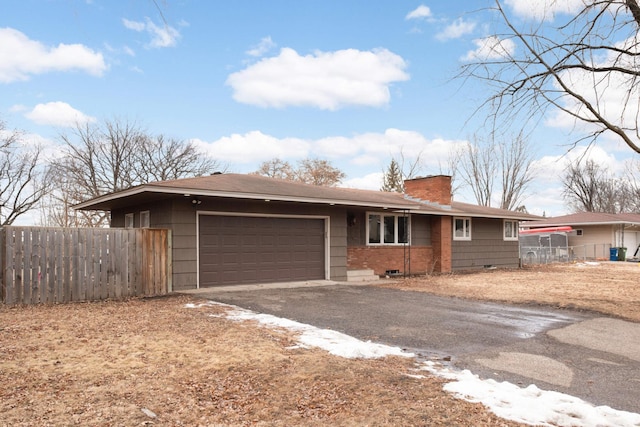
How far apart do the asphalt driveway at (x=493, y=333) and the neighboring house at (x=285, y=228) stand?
127cm

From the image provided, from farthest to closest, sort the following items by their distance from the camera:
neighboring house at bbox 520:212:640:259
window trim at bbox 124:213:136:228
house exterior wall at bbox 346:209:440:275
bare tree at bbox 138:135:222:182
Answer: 1. bare tree at bbox 138:135:222:182
2. neighboring house at bbox 520:212:640:259
3. house exterior wall at bbox 346:209:440:275
4. window trim at bbox 124:213:136:228

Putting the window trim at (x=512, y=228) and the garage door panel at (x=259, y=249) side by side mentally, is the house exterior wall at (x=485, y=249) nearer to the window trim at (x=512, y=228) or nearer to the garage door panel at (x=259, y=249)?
the window trim at (x=512, y=228)

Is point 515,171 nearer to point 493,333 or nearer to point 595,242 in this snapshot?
point 595,242

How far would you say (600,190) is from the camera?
50.6 meters

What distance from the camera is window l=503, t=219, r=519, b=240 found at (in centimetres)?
2219

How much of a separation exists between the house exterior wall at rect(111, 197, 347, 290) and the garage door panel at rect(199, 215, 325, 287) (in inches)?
10.1

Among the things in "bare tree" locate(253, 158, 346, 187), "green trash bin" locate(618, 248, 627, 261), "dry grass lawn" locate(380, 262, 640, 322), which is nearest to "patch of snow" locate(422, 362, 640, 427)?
"dry grass lawn" locate(380, 262, 640, 322)

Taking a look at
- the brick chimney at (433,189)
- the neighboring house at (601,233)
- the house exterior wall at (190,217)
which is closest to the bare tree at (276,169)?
the neighboring house at (601,233)

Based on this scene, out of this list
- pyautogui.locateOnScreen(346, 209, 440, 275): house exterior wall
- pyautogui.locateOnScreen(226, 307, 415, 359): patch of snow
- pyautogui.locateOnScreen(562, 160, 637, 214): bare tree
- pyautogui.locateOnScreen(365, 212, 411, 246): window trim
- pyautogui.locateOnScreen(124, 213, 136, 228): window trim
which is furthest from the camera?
pyautogui.locateOnScreen(562, 160, 637, 214): bare tree

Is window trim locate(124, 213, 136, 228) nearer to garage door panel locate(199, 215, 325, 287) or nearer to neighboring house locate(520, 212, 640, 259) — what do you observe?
garage door panel locate(199, 215, 325, 287)

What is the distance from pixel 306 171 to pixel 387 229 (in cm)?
2621

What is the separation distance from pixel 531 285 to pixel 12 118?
27.1 metres

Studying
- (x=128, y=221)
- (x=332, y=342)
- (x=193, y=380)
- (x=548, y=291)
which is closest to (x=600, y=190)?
(x=548, y=291)

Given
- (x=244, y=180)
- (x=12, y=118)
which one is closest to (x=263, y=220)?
(x=244, y=180)
